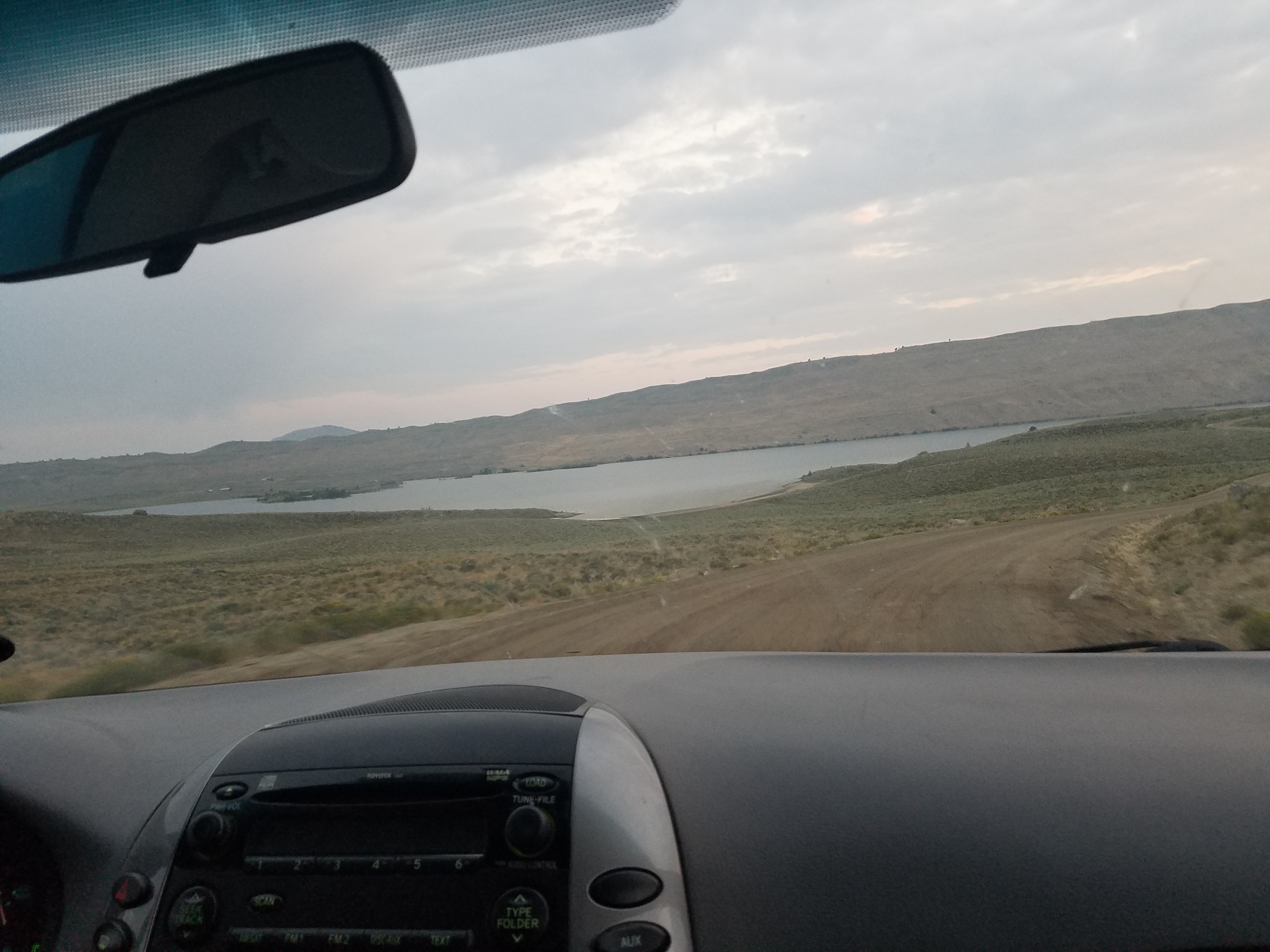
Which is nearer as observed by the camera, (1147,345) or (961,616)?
(961,616)

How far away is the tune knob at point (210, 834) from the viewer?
8.82 ft

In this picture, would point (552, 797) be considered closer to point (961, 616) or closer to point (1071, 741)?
point (1071, 741)

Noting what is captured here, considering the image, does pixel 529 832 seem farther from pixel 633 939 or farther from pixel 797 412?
pixel 797 412

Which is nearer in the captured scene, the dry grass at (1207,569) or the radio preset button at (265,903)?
the radio preset button at (265,903)

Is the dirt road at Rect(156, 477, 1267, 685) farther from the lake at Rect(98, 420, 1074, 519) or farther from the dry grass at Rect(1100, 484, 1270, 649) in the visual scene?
the lake at Rect(98, 420, 1074, 519)

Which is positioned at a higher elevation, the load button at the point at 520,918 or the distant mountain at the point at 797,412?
the distant mountain at the point at 797,412

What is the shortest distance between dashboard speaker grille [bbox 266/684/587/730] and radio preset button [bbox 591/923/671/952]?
89 centimetres

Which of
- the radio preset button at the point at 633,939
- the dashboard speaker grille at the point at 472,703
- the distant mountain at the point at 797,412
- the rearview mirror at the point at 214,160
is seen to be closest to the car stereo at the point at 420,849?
the radio preset button at the point at 633,939

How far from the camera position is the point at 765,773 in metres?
2.84

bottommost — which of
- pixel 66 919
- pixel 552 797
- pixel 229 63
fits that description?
pixel 66 919

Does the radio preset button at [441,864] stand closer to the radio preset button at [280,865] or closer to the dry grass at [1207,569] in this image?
the radio preset button at [280,865]

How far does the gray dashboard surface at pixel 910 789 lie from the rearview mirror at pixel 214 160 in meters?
1.79

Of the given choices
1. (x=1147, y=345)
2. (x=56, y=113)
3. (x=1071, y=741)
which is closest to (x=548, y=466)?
(x=1147, y=345)

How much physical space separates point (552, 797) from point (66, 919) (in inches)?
63.0
